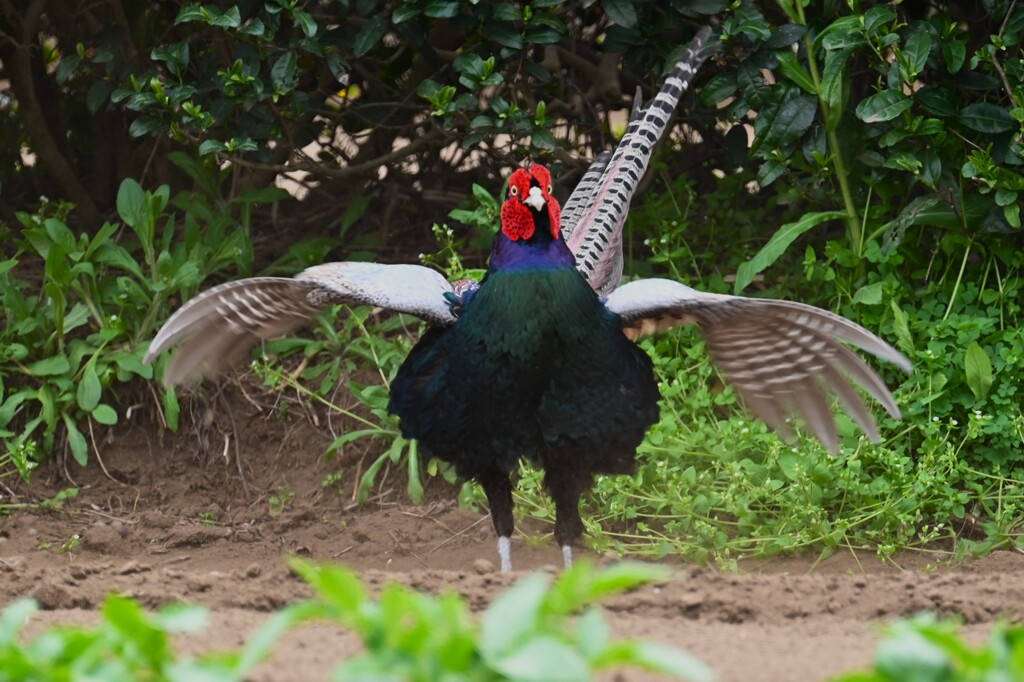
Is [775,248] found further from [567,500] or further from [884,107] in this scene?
[567,500]

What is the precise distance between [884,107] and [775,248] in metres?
0.70

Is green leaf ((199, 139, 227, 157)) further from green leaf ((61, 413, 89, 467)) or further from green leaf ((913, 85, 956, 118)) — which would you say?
green leaf ((913, 85, 956, 118))

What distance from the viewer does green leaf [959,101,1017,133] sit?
17.8 feet

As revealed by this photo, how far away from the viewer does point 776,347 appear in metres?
4.76

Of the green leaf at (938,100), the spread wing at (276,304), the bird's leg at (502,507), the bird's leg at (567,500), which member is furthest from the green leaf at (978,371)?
the spread wing at (276,304)

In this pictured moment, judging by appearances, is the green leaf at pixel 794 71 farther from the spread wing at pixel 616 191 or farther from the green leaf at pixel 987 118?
the green leaf at pixel 987 118

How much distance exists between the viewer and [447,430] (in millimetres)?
4680

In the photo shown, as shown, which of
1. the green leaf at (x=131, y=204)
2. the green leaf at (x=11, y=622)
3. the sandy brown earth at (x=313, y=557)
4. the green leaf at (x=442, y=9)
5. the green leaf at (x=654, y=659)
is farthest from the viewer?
the green leaf at (x=131, y=204)

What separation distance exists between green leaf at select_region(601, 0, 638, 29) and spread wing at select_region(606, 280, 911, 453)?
1339mm

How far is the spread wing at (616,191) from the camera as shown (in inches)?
213

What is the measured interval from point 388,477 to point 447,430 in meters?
1.41

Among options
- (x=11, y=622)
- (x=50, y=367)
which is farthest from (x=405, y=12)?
(x=11, y=622)

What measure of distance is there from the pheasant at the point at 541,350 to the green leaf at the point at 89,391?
95 cm

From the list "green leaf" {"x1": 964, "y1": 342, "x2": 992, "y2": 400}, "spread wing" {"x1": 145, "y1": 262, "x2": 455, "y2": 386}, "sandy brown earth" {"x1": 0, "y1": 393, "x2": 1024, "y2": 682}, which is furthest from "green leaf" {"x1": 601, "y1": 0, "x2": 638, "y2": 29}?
"sandy brown earth" {"x1": 0, "y1": 393, "x2": 1024, "y2": 682}
